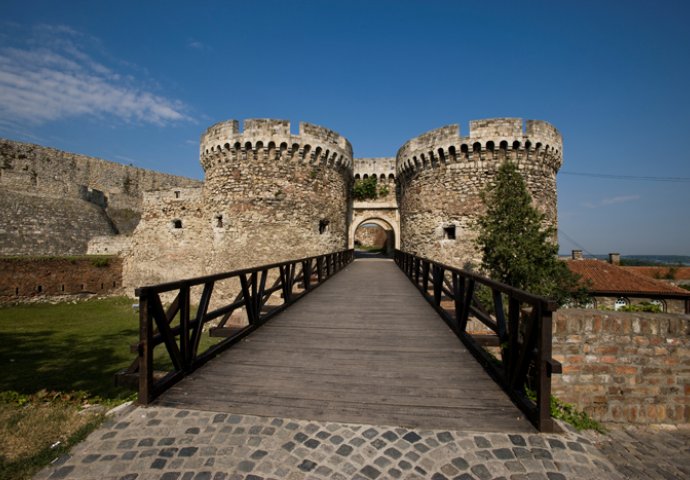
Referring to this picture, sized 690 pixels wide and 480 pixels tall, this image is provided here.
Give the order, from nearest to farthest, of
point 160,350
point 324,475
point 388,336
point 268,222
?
1. point 324,475
2. point 388,336
3. point 160,350
4. point 268,222

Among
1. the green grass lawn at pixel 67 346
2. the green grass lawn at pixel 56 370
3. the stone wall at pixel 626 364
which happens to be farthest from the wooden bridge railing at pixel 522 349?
the green grass lawn at pixel 67 346

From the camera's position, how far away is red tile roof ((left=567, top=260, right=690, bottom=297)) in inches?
624

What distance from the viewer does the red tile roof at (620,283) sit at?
1585 centimetres

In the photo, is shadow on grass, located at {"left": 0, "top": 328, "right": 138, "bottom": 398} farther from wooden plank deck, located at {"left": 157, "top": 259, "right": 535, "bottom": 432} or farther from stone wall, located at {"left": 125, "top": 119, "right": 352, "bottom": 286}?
stone wall, located at {"left": 125, "top": 119, "right": 352, "bottom": 286}

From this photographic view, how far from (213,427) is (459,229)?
12.4 metres

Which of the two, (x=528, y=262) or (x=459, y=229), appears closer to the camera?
(x=528, y=262)

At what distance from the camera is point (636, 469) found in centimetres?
378

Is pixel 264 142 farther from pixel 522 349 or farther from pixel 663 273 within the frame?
pixel 663 273

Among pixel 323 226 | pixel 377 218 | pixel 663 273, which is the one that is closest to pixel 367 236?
pixel 377 218

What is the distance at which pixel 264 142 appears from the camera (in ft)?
40.6

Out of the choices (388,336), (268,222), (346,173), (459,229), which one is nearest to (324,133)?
(346,173)

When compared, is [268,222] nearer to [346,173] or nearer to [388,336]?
[346,173]

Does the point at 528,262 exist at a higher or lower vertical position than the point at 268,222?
lower

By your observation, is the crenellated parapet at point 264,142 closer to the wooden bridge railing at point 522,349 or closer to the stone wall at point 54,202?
the wooden bridge railing at point 522,349
